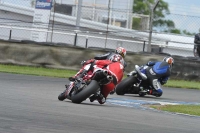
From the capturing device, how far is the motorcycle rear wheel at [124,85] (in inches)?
714

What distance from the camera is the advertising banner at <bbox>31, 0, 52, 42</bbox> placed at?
2978cm

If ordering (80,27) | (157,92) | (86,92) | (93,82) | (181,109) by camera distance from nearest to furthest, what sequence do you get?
(86,92) < (93,82) < (181,109) < (157,92) < (80,27)

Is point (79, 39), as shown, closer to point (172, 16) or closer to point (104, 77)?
point (172, 16)

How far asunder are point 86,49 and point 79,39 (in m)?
8.62

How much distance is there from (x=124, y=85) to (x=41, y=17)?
1258 centimetres

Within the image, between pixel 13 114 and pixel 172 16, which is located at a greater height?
pixel 172 16

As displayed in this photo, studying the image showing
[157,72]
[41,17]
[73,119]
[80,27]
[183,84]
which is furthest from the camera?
[80,27]

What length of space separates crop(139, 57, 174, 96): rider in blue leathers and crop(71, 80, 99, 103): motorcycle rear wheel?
17.3 ft

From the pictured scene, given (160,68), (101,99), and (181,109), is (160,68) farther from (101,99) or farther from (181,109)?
(101,99)

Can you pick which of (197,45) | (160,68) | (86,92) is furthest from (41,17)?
(86,92)

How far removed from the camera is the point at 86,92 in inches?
527

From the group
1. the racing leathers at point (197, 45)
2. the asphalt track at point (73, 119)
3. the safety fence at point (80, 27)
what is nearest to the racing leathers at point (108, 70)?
the asphalt track at point (73, 119)

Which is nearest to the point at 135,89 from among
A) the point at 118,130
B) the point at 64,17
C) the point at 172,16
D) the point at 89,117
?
the point at 89,117

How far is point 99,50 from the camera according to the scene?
24828 mm
